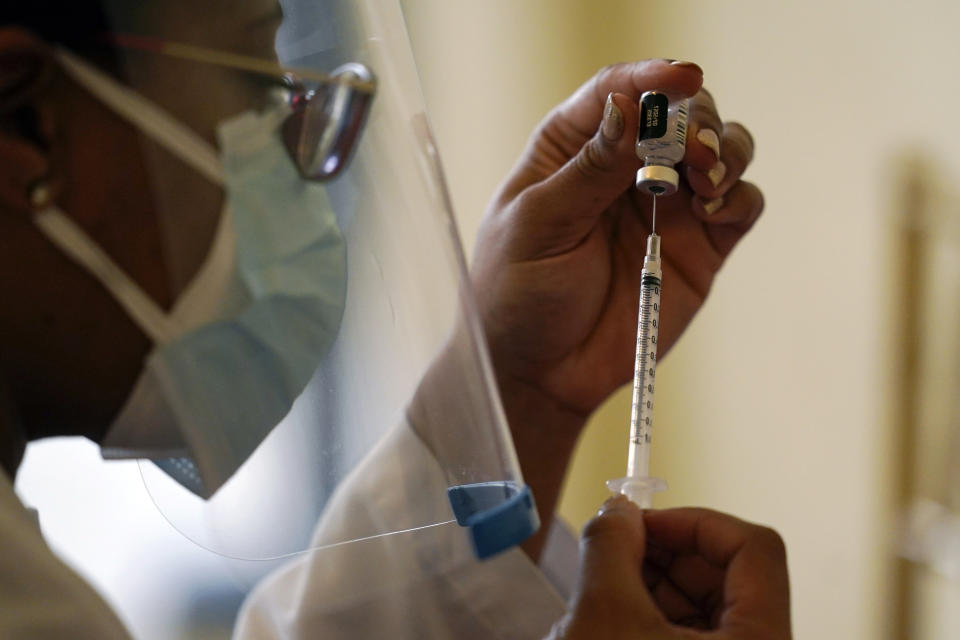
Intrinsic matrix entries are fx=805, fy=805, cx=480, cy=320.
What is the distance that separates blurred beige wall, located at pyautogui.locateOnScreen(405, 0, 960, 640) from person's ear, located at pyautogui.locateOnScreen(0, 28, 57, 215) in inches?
24.6

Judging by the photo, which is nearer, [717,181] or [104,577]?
[104,577]

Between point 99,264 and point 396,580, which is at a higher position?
point 99,264

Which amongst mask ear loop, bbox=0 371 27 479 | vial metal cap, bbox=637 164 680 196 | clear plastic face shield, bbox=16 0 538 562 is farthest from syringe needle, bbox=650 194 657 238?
mask ear loop, bbox=0 371 27 479

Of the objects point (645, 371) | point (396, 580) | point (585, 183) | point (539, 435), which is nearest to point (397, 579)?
point (396, 580)

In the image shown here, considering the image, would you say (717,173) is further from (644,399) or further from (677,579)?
(677,579)

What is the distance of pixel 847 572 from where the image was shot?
129 centimetres

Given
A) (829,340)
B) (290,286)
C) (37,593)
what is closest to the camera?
(37,593)

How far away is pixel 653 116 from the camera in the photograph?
71 centimetres

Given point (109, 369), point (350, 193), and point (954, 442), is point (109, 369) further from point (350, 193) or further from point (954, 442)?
point (954, 442)

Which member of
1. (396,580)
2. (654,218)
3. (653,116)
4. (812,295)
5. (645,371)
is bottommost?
(396,580)

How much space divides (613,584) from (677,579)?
0.14 meters

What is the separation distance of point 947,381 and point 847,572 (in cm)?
37

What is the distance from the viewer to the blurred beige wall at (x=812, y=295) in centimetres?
118

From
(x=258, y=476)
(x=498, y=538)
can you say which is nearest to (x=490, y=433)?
(x=498, y=538)
